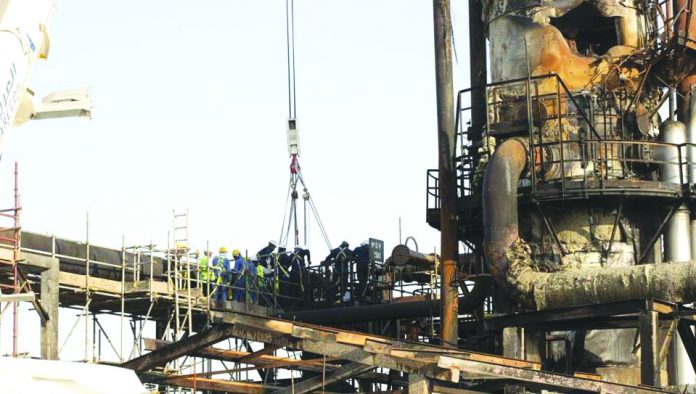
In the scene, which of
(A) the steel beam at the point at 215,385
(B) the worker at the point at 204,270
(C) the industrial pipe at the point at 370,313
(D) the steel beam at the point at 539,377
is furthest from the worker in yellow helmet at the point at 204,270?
(D) the steel beam at the point at 539,377

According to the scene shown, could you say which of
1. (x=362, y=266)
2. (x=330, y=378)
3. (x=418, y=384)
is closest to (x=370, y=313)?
(x=362, y=266)

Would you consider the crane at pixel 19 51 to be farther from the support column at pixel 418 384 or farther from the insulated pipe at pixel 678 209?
the insulated pipe at pixel 678 209

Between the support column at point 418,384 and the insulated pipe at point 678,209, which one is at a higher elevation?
the insulated pipe at point 678,209

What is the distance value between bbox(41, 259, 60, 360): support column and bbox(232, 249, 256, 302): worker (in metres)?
8.55

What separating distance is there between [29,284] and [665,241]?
51.3 ft

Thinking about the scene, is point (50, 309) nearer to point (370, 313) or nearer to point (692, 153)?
point (370, 313)

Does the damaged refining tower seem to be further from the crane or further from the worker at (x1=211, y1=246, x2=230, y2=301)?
the crane

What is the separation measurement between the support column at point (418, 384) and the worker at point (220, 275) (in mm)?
16542

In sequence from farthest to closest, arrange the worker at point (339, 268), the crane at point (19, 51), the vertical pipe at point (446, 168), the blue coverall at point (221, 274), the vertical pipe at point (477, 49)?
1. the worker at point (339, 268)
2. the vertical pipe at point (477, 49)
3. the blue coverall at point (221, 274)
4. the vertical pipe at point (446, 168)
5. the crane at point (19, 51)

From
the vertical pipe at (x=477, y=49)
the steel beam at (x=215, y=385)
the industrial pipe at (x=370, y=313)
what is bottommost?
the steel beam at (x=215, y=385)

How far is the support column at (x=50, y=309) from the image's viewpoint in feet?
116

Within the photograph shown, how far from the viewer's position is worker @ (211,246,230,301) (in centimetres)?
4275

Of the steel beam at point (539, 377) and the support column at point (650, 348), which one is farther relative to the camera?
the support column at point (650, 348)

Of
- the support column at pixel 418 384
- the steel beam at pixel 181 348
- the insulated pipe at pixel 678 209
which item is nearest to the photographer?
the support column at pixel 418 384
